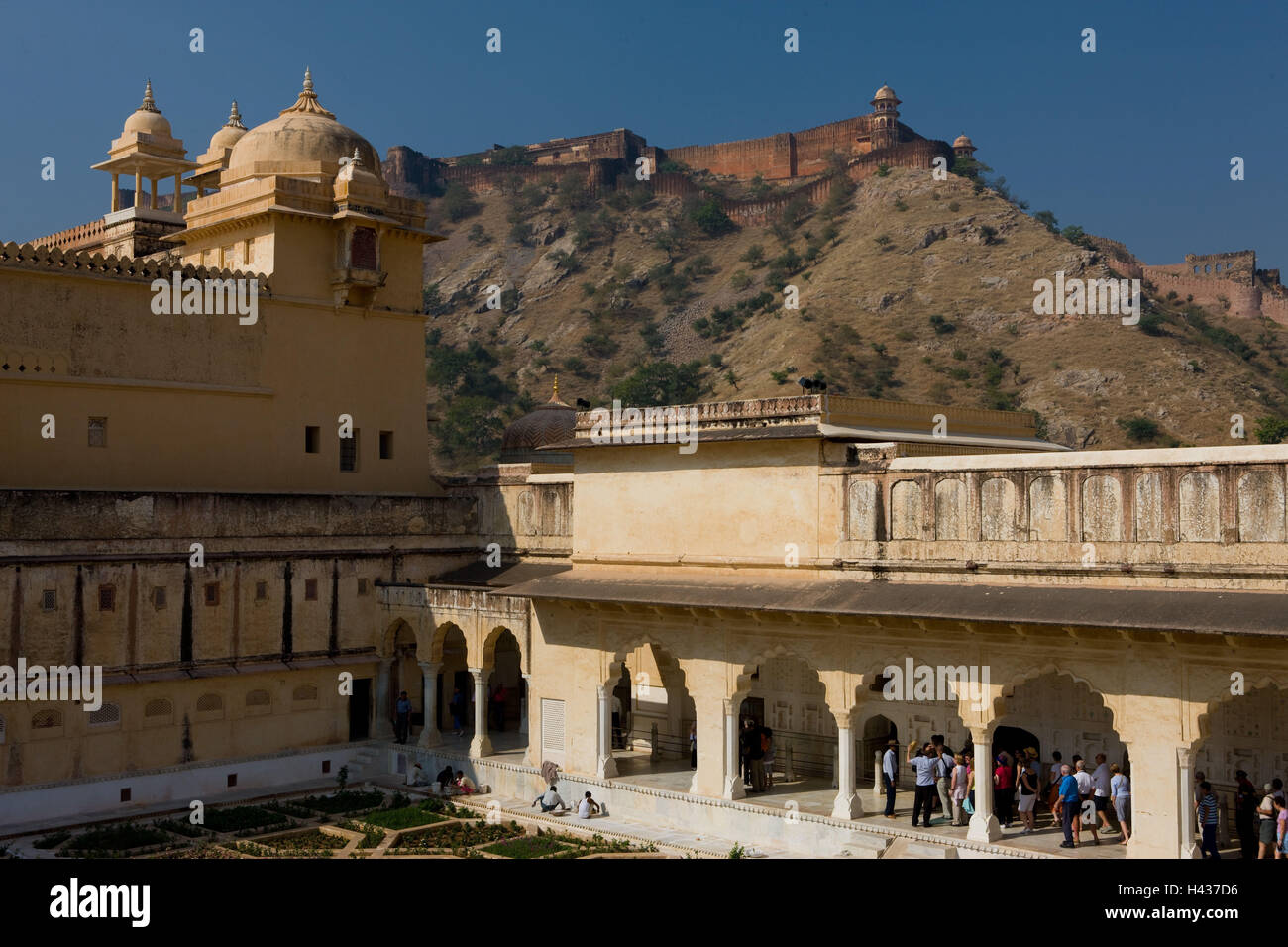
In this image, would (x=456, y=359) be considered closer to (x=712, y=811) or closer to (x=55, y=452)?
(x=55, y=452)

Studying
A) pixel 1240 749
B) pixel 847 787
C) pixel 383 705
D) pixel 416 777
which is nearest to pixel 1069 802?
pixel 1240 749

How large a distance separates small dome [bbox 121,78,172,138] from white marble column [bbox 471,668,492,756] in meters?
15.4

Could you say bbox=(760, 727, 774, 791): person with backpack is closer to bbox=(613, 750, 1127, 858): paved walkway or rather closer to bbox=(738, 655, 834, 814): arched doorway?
bbox=(738, 655, 834, 814): arched doorway

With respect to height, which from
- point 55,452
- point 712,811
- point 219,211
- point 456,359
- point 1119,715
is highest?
point 456,359

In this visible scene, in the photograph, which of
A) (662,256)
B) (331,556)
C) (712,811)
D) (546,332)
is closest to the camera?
(712,811)

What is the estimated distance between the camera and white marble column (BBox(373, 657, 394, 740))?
25.8 meters

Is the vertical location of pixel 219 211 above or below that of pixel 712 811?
above

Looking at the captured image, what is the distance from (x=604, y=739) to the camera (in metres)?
21.8

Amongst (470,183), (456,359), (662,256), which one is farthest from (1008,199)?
(470,183)

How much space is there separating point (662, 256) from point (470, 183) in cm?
2625

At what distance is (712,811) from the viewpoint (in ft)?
64.7

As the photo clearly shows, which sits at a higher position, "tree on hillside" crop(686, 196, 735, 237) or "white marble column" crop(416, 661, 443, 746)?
"tree on hillside" crop(686, 196, 735, 237)

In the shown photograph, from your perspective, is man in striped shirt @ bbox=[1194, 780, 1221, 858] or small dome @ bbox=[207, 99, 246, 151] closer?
man in striped shirt @ bbox=[1194, 780, 1221, 858]

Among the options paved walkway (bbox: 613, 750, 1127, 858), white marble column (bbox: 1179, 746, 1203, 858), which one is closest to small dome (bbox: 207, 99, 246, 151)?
paved walkway (bbox: 613, 750, 1127, 858)
